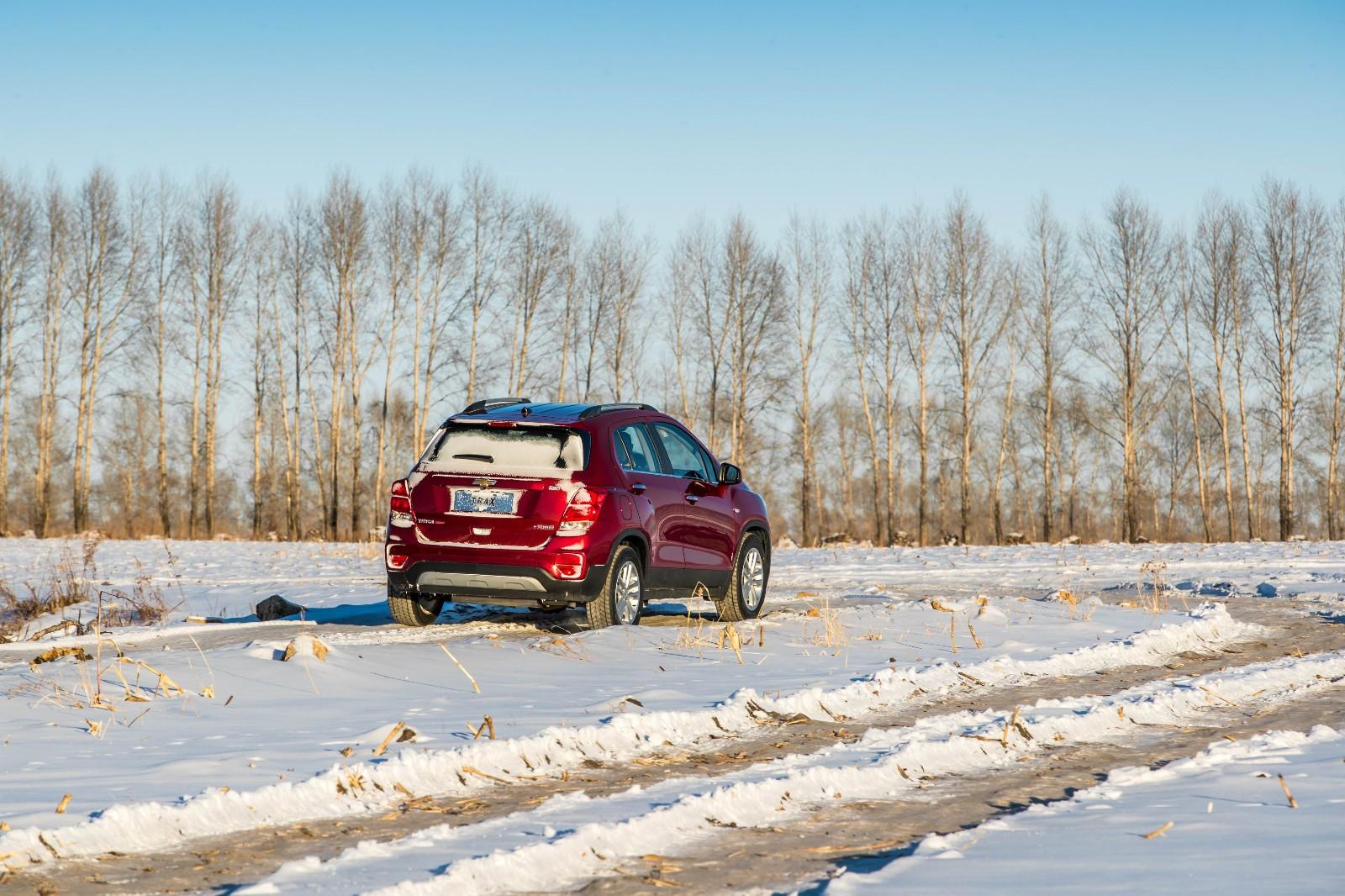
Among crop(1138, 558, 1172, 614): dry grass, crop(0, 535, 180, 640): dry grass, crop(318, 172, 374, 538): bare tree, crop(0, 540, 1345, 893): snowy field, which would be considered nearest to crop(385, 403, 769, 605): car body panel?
crop(0, 540, 1345, 893): snowy field

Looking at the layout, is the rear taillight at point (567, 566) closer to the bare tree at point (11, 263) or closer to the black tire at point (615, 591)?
the black tire at point (615, 591)

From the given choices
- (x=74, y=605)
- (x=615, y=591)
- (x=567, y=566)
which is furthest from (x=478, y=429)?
(x=74, y=605)

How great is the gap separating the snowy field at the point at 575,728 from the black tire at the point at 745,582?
253mm

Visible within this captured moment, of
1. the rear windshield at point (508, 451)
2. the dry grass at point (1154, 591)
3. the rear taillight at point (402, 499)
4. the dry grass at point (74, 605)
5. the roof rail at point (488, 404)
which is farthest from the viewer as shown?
the dry grass at point (1154, 591)

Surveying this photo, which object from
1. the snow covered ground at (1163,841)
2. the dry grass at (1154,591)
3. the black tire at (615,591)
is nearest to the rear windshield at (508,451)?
the black tire at (615,591)

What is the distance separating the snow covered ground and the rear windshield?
18.1 feet

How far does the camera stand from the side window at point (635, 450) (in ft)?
35.5

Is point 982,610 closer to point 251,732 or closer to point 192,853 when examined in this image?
point 251,732

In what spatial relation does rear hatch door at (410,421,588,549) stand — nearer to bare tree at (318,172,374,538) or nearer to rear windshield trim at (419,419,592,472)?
rear windshield trim at (419,419,592,472)

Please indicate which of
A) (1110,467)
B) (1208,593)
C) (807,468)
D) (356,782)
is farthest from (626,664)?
(1110,467)

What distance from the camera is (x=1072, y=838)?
450 centimetres

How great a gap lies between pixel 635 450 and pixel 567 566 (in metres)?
1.50

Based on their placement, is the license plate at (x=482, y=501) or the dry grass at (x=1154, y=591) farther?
the dry grass at (x=1154, y=591)

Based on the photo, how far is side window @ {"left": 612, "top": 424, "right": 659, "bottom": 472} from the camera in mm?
10808
